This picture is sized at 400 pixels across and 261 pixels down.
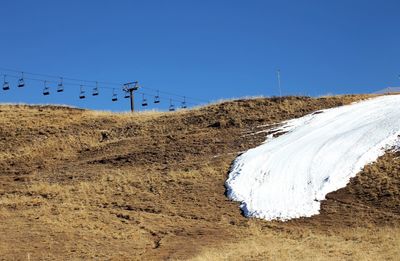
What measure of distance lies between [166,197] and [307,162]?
7296 millimetres

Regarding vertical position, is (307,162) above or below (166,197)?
above

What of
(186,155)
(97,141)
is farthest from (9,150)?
(186,155)

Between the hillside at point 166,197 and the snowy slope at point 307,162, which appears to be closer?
the hillside at point 166,197

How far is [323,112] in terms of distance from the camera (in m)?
41.4

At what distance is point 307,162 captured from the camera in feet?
99.0

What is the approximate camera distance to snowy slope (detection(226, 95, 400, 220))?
1045 inches

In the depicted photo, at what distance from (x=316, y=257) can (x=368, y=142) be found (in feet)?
45.2

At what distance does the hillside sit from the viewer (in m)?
21.2

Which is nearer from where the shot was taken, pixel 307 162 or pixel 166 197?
pixel 166 197

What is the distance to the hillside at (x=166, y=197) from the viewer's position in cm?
2120

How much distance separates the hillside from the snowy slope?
2.44 ft

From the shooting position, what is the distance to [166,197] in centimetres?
2934

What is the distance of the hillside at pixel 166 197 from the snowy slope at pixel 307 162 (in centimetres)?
74

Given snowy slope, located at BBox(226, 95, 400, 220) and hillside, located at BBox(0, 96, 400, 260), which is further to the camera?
snowy slope, located at BBox(226, 95, 400, 220)
